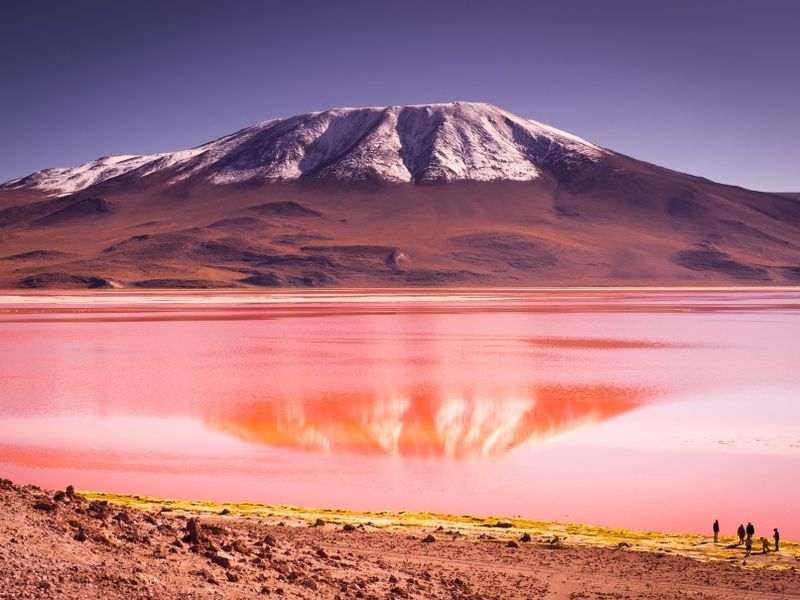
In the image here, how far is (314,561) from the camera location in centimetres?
1181

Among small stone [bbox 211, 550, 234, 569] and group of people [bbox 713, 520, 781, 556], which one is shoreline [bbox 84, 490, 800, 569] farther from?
small stone [bbox 211, 550, 234, 569]

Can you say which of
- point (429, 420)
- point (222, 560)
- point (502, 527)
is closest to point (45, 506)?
point (222, 560)

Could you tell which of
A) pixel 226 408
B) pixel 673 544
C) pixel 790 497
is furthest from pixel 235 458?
pixel 790 497

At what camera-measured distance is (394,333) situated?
5447cm

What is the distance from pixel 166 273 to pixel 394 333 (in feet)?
333

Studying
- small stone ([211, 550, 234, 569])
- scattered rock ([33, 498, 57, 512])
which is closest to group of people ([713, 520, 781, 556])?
small stone ([211, 550, 234, 569])

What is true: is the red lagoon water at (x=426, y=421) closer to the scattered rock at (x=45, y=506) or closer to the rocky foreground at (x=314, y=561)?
the rocky foreground at (x=314, y=561)

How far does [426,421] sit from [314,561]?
13616 mm

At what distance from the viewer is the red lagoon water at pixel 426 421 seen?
17.5m

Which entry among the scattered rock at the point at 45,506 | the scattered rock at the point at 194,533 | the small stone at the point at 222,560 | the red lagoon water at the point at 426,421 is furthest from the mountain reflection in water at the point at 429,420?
the scattered rock at the point at 45,506

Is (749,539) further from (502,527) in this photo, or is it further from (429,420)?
(429,420)

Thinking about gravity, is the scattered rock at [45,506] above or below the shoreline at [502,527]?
above

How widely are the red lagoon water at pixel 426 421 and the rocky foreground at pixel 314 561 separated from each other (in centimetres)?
255

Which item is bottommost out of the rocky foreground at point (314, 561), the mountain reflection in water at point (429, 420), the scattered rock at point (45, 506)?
the rocky foreground at point (314, 561)
